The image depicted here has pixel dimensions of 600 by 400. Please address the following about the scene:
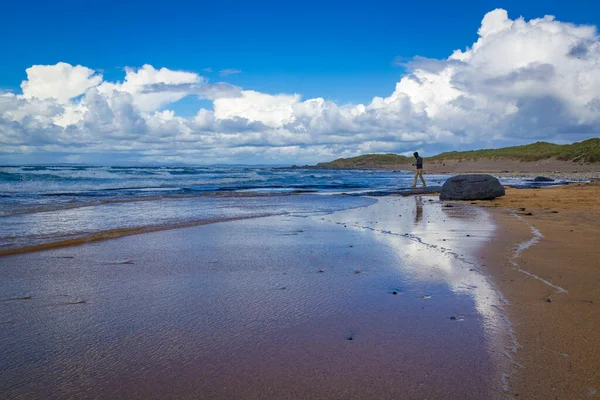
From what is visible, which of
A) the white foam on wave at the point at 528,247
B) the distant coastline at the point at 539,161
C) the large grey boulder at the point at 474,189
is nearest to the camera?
the white foam on wave at the point at 528,247

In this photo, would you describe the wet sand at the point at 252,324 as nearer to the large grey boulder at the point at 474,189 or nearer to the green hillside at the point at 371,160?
the large grey boulder at the point at 474,189

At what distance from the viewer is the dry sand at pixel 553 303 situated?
2.76m

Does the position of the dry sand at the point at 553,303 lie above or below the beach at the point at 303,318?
above

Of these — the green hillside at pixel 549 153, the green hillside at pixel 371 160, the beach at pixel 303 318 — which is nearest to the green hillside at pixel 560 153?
the green hillside at pixel 549 153

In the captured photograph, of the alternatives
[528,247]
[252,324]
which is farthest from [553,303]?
[528,247]

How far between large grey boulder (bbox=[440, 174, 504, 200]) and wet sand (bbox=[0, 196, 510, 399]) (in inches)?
419

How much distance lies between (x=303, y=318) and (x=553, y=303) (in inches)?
101

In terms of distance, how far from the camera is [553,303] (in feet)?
13.9

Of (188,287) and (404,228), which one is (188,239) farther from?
(404,228)

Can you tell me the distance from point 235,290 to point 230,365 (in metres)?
1.89

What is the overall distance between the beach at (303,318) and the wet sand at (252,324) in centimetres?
2

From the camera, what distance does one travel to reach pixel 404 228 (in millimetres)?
9766

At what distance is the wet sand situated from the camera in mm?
2793

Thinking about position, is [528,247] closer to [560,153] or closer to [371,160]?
[560,153]
